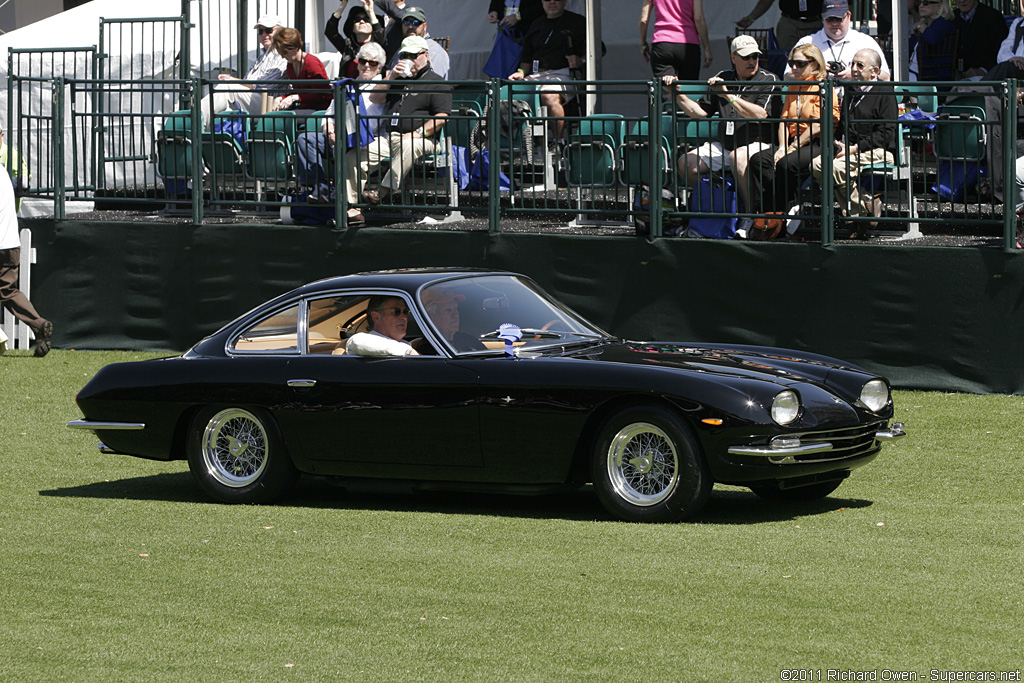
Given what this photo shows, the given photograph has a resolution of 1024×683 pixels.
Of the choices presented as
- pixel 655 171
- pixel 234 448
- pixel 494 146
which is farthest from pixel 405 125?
pixel 234 448

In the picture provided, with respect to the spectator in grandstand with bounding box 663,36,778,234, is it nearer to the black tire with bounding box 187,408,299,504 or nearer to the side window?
the side window

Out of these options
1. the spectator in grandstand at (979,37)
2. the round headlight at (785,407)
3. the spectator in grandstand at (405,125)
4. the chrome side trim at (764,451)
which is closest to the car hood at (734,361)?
the round headlight at (785,407)

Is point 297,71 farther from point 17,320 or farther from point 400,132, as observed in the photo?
point 17,320

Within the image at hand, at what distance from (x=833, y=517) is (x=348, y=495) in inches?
107

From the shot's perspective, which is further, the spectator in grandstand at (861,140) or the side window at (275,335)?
the spectator in grandstand at (861,140)

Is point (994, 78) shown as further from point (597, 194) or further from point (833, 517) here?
point (833, 517)

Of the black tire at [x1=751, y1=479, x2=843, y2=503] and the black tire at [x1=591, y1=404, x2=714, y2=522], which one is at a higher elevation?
the black tire at [x1=591, y1=404, x2=714, y2=522]

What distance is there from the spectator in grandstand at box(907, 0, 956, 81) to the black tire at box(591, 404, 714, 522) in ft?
29.1

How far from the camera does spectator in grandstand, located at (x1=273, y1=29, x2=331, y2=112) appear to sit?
1531 centimetres

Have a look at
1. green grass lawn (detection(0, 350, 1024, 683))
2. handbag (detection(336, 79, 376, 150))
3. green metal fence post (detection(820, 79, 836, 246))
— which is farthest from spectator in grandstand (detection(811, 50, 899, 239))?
handbag (detection(336, 79, 376, 150))

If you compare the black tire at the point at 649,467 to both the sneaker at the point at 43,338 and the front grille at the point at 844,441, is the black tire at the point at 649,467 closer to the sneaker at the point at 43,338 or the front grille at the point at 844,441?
the front grille at the point at 844,441

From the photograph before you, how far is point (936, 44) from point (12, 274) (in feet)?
30.0

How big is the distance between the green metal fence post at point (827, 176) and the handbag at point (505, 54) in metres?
5.11

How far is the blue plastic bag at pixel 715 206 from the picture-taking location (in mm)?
12883
